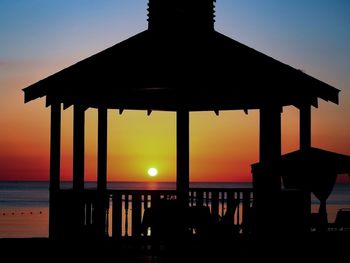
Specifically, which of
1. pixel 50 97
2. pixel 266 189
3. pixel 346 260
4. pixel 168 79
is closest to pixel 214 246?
pixel 266 189

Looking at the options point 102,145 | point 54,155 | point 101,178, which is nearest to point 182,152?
point 102,145

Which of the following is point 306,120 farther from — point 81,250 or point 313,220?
point 81,250

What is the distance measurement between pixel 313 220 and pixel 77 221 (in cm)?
667

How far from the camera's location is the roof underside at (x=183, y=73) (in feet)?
40.4

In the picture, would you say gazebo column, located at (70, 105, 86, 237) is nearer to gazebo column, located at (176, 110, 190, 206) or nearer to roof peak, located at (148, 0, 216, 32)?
gazebo column, located at (176, 110, 190, 206)

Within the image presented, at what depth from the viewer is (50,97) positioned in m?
13.0

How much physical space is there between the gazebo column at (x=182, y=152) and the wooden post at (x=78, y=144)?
206cm

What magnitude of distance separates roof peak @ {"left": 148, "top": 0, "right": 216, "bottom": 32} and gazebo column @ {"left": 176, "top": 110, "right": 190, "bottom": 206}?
6.05 ft

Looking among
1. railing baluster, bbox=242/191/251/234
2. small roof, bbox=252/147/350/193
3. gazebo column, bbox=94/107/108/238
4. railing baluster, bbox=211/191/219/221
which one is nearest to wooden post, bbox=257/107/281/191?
railing baluster, bbox=242/191/251/234

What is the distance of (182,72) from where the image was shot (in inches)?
484

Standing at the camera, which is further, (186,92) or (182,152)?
(182,152)

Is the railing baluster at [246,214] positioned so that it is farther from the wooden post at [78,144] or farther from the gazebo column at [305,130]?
the wooden post at [78,144]

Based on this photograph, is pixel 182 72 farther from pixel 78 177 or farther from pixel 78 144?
pixel 78 177

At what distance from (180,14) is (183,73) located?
8.56 feet
